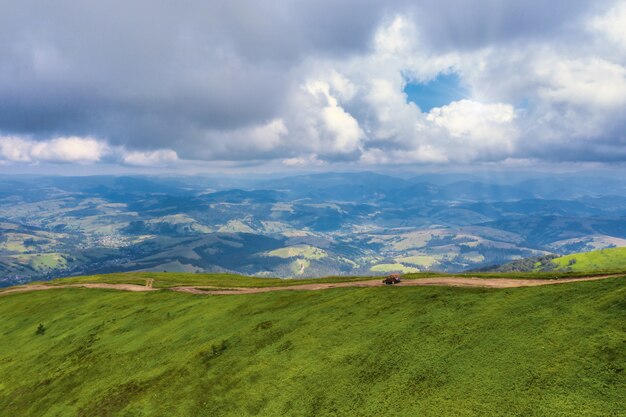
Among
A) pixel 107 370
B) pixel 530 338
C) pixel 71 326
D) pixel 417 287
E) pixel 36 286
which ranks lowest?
pixel 36 286

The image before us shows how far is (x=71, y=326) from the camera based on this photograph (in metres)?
77.2

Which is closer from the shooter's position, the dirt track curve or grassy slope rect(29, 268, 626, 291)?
the dirt track curve

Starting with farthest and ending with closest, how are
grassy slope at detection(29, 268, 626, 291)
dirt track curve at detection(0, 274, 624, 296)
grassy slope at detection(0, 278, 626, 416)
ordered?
grassy slope at detection(29, 268, 626, 291) → dirt track curve at detection(0, 274, 624, 296) → grassy slope at detection(0, 278, 626, 416)

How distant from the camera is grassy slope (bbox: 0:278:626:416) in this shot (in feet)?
90.2

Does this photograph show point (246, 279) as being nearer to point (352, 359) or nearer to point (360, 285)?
point (360, 285)

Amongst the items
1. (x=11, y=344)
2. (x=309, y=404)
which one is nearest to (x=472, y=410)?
(x=309, y=404)

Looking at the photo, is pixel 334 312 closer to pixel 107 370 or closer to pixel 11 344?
pixel 107 370

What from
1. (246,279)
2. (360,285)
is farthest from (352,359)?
(246,279)

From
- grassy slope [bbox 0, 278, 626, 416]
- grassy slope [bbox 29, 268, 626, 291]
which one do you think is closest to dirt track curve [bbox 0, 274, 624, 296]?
grassy slope [bbox 29, 268, 626, 291]

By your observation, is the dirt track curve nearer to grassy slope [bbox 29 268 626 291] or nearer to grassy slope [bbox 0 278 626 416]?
grassy slope [bbox 29 268 626 291]

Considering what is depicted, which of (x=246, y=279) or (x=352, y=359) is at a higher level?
(x=352, y=359)

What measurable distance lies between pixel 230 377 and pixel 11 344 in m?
65.7

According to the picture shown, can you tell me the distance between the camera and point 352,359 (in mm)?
37562

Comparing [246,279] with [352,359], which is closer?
[352,359]
